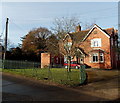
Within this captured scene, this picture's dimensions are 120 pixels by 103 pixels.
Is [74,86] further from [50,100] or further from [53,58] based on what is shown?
[53,58]

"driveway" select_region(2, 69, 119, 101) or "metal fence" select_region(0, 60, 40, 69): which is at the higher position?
"metal fence" select_region(0, 60, 40, 69)

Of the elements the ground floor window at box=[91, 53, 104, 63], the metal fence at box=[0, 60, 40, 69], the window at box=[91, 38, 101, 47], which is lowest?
the metal fence at box=[0, 60, 40, 69]

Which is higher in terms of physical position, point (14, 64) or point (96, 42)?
point (96, 42)

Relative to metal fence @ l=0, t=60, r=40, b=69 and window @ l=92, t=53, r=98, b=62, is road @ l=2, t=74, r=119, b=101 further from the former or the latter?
window @ l=92, t=53, r=98, b=62

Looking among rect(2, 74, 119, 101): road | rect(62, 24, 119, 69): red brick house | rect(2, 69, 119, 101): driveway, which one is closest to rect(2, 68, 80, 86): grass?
rect(2, 69, 119, 101): driveway

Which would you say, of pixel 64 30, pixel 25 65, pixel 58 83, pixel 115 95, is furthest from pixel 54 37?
pixel 115 95

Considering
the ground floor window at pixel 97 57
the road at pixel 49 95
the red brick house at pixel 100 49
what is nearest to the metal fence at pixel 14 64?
the road at pixel 49 95

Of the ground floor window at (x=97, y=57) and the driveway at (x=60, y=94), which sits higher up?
the ground floor window at (x=97, y=57)

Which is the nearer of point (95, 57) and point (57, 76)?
point (57, 76)

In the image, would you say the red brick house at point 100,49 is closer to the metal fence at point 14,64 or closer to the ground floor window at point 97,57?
the ground floor window at point 97,57

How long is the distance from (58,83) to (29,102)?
4102 millimetres

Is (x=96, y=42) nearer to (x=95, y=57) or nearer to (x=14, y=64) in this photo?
(x=95, y=57)

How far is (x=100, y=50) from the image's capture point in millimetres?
24047

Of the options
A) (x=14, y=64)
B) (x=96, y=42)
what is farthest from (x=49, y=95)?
(x=96, y=42)
